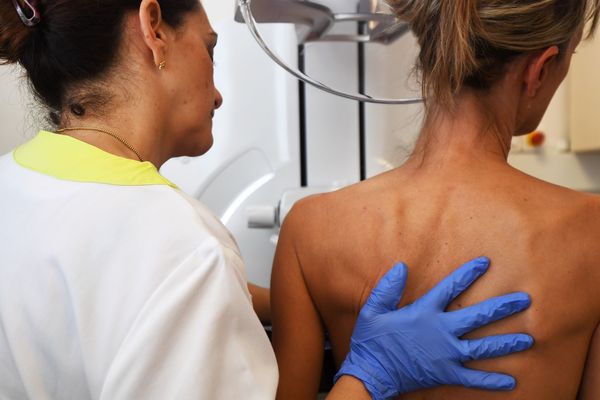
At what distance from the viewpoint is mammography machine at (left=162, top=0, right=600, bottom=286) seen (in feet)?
5.07

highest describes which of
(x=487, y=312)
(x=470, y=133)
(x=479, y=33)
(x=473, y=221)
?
(x=479, y=33)

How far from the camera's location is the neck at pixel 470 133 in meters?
1.07

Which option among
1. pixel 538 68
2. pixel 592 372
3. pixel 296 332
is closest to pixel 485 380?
pixel 592 372

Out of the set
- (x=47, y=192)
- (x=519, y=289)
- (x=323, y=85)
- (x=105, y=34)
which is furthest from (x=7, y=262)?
(x=323, y=85)

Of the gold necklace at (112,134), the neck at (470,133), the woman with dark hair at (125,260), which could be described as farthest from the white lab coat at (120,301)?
the neck at (470,133)

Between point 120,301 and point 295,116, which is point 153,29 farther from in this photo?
point 295,116

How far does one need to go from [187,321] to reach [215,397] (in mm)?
94

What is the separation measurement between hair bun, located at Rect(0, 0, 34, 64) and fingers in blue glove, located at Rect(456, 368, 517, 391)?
79cm

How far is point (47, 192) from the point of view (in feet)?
2.84

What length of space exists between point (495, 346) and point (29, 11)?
80cm

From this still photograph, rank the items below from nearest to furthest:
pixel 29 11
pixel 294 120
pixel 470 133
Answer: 1. pixel 29 11
2. pixel 470 133
3. pixel 294 120

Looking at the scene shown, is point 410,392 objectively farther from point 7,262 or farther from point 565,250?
point 7,262

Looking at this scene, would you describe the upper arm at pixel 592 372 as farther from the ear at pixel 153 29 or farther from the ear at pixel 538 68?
the ear at pixel 153 29

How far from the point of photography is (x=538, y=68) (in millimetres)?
1051
